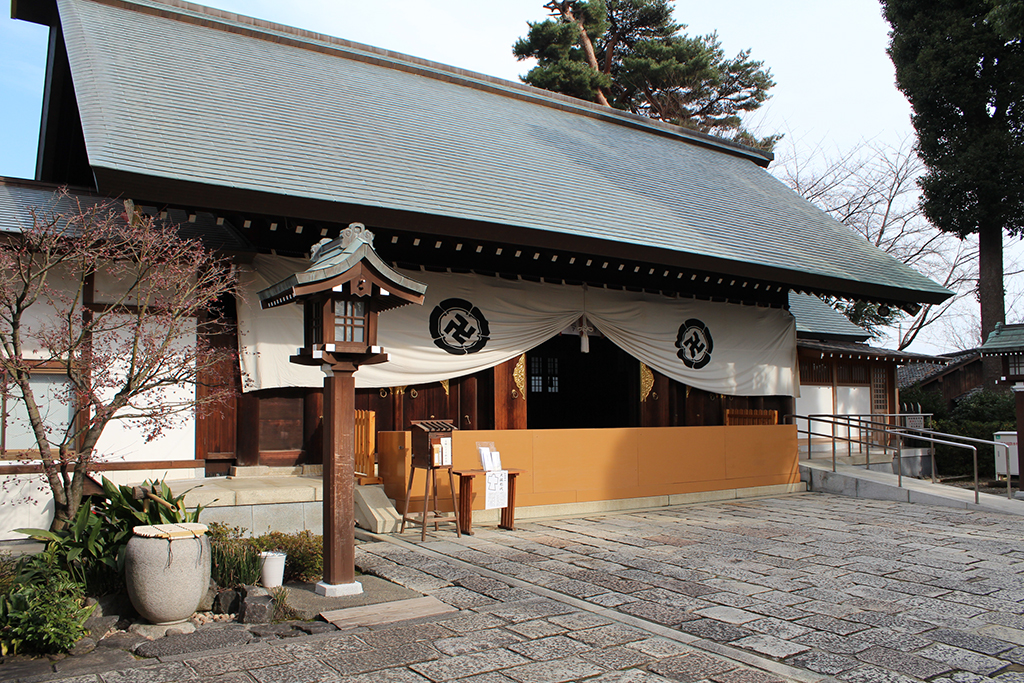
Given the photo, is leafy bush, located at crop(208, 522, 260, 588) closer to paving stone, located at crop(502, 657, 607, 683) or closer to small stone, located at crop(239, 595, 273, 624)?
small stone, located at crop(239, 595, 273, 624)

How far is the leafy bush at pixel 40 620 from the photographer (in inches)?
162

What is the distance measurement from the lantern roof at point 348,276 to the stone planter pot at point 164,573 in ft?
6.31

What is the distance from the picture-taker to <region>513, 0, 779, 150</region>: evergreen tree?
23797mm

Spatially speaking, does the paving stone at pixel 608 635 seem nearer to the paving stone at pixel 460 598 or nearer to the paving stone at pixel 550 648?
the paving stone at pixel 550 648

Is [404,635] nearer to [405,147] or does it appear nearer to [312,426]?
[312,426]

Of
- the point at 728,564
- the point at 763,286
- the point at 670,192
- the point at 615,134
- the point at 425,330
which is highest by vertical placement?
the point at 615,134

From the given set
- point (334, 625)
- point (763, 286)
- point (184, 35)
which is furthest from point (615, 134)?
point (334, 625)

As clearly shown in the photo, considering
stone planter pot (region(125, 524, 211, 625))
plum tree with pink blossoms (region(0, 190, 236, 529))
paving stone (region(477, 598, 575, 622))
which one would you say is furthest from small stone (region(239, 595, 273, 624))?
plum tree with pink blossoms (region(0, 190, 236, 529))

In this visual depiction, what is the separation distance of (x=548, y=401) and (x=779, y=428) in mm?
4515

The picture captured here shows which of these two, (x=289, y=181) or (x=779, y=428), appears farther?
(x=779, y=428)

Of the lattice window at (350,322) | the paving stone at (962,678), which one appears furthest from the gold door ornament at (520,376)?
the paving stone at (962,678)

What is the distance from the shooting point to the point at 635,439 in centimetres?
999

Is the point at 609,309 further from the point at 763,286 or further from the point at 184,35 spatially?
the point at 184,35

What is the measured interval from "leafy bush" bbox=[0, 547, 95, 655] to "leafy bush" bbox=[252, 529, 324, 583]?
1.50 meters
